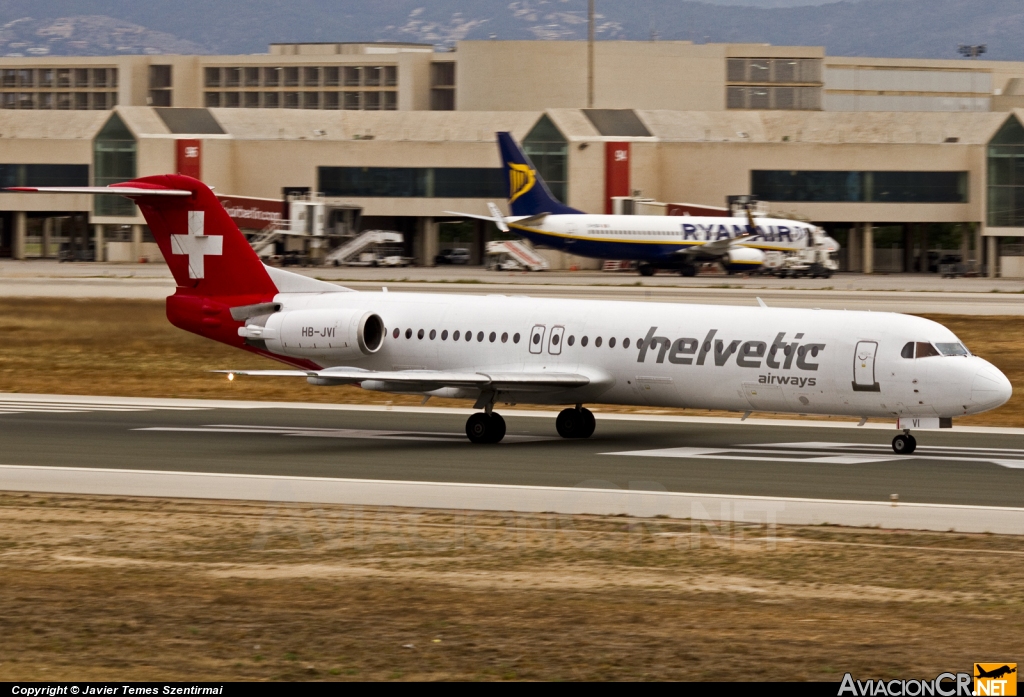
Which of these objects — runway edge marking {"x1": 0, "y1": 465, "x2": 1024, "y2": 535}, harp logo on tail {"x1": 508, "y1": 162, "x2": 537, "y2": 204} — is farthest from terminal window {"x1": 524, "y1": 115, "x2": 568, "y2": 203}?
runway edge marking {"x1": 0, "y1": 465, "x2": 1024, "y2": 535}

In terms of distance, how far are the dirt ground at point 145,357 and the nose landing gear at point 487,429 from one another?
838 cm

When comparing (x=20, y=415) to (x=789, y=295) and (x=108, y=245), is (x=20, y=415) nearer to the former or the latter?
(x=789, y=295)

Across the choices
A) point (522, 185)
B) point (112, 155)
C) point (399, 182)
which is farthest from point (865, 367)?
point (112, 155)

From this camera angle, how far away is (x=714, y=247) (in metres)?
92.5

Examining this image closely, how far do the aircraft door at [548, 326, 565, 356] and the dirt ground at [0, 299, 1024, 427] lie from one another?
7742 millimetres

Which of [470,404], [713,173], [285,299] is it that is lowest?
[470,404]

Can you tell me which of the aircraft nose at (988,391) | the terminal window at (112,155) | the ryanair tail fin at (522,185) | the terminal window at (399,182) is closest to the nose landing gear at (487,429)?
the aircraft nose at (988,391)

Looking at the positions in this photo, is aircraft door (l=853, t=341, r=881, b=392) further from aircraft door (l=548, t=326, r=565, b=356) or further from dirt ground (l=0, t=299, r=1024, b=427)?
dirt ground (l=0, t=299, r=1024, b=427)

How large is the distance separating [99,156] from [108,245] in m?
7.67

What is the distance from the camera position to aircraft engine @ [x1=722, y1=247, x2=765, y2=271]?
92188mm

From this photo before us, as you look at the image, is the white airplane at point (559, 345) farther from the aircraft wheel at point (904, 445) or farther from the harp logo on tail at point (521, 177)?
the harp logo on tail at point (521, 177)

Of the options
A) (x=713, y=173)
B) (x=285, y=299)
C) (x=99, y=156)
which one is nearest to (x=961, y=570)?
(x=285, y=299)

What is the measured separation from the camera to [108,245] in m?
113

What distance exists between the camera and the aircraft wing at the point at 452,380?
3158 cm
